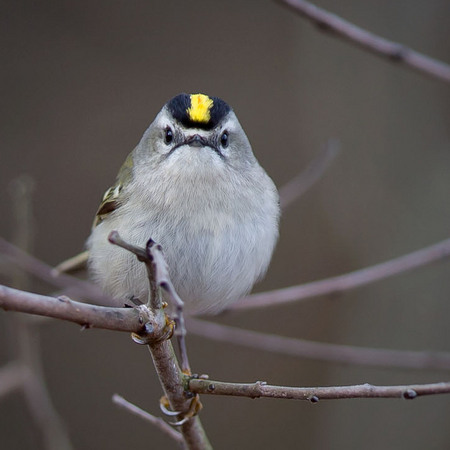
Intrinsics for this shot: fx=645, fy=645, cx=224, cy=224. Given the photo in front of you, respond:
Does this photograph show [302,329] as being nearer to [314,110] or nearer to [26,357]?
[314,110]

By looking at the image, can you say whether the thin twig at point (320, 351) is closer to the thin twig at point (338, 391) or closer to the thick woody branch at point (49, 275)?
the thick woody branch at point (49, 275)

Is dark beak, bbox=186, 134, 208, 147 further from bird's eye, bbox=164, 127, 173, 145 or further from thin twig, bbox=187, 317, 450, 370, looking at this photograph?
thin twig, bbox=187, 317, 450, 370

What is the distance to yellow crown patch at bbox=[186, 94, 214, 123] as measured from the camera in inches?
75.8

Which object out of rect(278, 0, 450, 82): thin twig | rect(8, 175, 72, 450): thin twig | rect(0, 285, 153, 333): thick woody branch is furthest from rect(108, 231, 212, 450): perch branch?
rect(278, 0, 450, 82): thin twig

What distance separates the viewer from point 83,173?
364 centimetres

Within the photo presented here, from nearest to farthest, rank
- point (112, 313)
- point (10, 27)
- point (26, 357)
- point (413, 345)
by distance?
point (112, 313) < point (26, 357) < point (413, 345) < point (10, 27)

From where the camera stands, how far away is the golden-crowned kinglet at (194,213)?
181cm

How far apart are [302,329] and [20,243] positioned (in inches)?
76.3

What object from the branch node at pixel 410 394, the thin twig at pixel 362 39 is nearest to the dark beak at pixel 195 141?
the thin twig at pixel 362 39

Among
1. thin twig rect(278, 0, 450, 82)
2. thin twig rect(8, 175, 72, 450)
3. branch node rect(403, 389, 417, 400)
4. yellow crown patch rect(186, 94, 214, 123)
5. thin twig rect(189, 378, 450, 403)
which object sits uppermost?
thin twig rect(278, 0, 450, 82)

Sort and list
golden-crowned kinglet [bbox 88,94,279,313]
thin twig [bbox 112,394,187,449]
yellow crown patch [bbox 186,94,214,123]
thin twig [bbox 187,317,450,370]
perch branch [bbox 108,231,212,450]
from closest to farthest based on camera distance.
→ perch branch [bbox 108,231,212,450] → thin twig [bbox 112,394,187,449] → golden-crowned kinglet [bbox 88,94,279,313] → yellow crown patch [bbox 186,94,214,123] → thin twig [bbox 187,317,450,370]

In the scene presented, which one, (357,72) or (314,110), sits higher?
(357,72)

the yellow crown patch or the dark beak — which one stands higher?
the yellow crown patch

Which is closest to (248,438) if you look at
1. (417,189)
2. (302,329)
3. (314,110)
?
(302,329)
